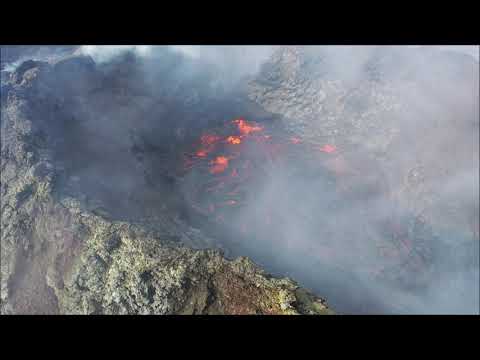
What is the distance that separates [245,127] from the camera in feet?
191

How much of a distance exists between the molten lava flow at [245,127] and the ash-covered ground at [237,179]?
43 centimetres

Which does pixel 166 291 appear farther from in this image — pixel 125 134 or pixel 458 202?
pixel 458 202

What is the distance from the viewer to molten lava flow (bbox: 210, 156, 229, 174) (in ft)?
160

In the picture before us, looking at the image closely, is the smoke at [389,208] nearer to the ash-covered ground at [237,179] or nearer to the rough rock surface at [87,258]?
the ash-covered ground at [237,179]

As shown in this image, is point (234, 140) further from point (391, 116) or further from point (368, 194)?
point (391, 116)

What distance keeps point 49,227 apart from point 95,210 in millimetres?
4295

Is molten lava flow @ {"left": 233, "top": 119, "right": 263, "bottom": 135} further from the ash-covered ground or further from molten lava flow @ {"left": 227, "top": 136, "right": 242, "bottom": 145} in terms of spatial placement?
molten lava flow @ {"left": 227, "top": 136, "right": 242, "bottom": 145}

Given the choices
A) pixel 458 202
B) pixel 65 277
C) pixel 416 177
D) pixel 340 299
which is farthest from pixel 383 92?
pixel 65 277

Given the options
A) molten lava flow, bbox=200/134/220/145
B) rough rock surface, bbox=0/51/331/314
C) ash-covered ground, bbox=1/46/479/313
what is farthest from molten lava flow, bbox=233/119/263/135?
rough rock surface, bbox=0/51/331/314

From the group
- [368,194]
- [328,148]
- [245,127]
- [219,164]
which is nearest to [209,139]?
[219,164]

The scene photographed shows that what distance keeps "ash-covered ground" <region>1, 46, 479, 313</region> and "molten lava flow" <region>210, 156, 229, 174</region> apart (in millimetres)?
279

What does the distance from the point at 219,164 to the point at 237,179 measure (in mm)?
3987

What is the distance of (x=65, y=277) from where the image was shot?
70.7 ft

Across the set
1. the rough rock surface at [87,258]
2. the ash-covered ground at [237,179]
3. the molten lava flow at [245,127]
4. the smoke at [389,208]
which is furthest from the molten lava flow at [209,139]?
the rough rock surface at [87,258]
